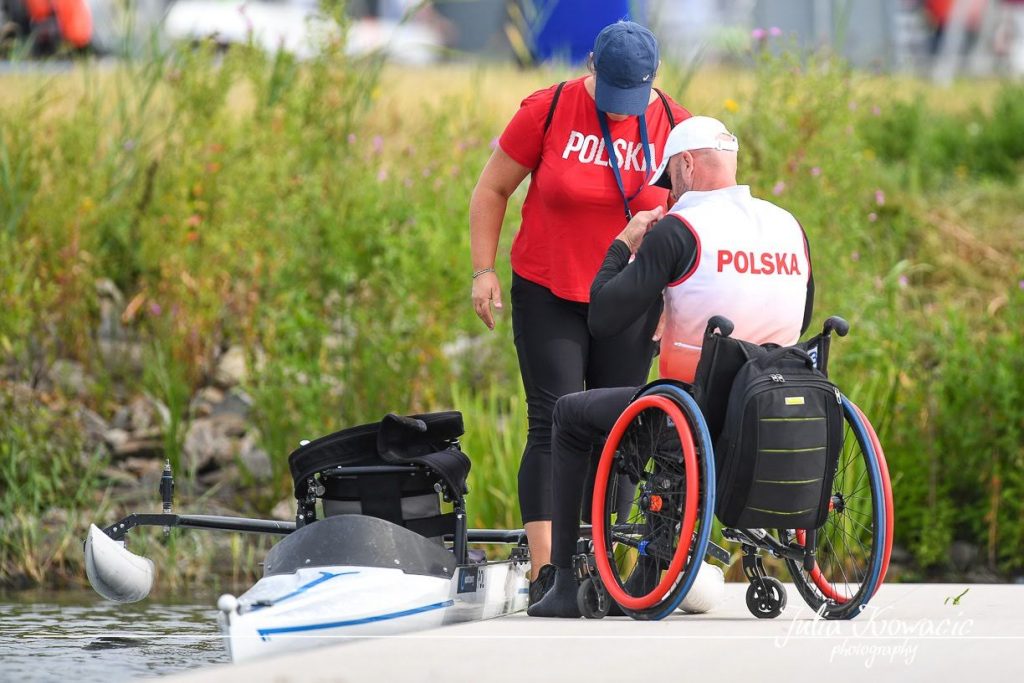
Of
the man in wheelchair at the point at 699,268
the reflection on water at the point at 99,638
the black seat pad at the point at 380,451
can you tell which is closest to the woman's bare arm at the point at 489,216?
the black seat pad at the point at 380,451

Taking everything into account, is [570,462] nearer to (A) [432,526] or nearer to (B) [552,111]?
(A) [432,526]

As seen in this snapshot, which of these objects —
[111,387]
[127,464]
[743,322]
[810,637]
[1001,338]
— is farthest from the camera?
[111,387]

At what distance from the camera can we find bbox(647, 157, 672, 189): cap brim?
463 cm

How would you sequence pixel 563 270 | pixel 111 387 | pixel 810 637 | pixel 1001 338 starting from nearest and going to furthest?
pixel 810 637 → pixel 563 270 → pixel 1001 338 → pixel 111 387

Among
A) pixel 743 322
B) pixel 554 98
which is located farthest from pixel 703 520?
pixel 554 98

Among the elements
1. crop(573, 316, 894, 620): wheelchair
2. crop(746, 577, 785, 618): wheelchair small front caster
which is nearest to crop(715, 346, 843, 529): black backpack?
crop(573, 316, 894, 620): wheelchair

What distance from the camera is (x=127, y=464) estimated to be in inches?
318

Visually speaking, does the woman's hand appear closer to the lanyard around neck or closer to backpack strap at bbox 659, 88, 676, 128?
the lanyard around neck

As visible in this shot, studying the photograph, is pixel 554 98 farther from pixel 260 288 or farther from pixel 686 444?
pixel 260 288

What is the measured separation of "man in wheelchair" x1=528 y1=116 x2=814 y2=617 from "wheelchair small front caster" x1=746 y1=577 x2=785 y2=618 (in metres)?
0.30

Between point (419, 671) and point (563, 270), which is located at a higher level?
point (563, 270)

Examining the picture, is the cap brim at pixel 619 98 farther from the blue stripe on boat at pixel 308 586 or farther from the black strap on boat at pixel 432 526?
the blue stripe on boat at pixel 308 586

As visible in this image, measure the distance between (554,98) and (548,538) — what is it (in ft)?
4.18

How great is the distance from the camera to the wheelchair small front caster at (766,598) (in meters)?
4.68
